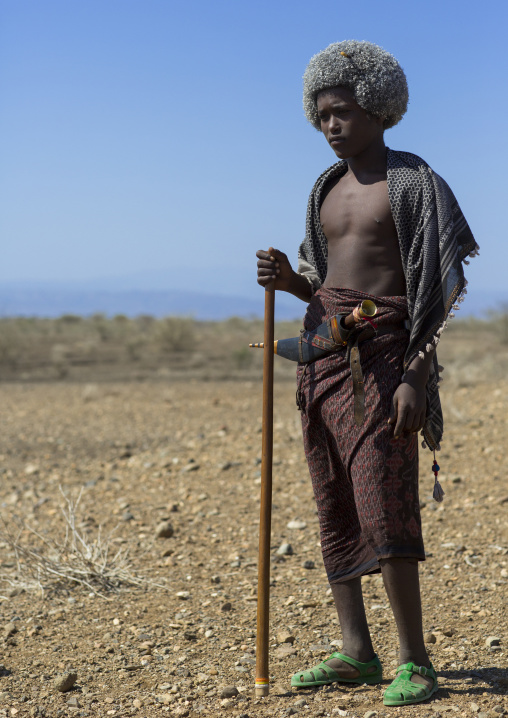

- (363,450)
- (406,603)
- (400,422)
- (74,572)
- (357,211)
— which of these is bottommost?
(74,572)

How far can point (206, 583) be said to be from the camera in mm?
4340

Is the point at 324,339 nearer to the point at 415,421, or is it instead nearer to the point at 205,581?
the point at 415,421

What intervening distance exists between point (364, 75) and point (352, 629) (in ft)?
6.32

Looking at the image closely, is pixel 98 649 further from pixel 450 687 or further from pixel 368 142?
pixel 368 142

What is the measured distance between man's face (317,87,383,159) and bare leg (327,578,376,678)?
1526 millimetres

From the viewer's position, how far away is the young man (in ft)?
8.49

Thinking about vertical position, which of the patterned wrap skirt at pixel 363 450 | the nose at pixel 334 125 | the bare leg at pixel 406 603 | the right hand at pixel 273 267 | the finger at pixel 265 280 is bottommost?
the bare leg at pixel 406 603

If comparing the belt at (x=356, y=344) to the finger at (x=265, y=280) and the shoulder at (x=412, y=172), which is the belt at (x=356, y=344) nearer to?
the finger at (x=265, y=280)

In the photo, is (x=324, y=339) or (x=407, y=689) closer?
(x=407, y=689)

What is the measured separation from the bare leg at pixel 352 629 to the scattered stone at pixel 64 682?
996mm

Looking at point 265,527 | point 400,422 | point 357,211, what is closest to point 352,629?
point 265,527

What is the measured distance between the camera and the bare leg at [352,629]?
286 centimetres

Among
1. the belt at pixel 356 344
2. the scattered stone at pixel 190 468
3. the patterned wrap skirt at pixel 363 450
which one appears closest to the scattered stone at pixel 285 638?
the patterned wrap skirt at pixel 363 450

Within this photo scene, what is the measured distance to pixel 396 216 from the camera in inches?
103
